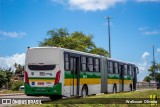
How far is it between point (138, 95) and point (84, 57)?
4.60m

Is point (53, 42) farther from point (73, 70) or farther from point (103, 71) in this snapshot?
point (73, 70)

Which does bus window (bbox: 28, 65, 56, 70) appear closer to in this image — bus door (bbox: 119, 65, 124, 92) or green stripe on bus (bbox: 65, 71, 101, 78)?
green stripe on bus (bbox: 65, 71, 101, 78)

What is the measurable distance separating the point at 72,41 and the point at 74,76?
43106 millimetres

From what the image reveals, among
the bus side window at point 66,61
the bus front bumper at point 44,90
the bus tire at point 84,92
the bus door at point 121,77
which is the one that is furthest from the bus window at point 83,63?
the bus door at point 121,77

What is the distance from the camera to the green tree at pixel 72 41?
67688 millimetres

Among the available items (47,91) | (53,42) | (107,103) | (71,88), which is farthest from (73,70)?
(53,42)

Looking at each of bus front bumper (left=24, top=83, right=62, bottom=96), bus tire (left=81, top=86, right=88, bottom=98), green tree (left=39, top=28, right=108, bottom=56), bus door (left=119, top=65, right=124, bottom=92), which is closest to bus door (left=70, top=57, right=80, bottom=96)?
bus tire (left=81, top=86, right=88, bottom=98)

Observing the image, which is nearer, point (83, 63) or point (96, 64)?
point (83, 63)

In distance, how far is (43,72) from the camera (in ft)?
76.3

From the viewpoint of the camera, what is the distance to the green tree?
67688 mm

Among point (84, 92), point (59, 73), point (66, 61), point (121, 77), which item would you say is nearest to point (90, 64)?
point (84, 92)

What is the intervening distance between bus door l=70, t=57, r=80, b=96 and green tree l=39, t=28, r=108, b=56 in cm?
4095

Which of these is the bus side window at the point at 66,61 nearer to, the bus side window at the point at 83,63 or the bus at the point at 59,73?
the bus at the point at 59,73

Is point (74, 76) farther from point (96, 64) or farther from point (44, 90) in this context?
point (96, 64)
